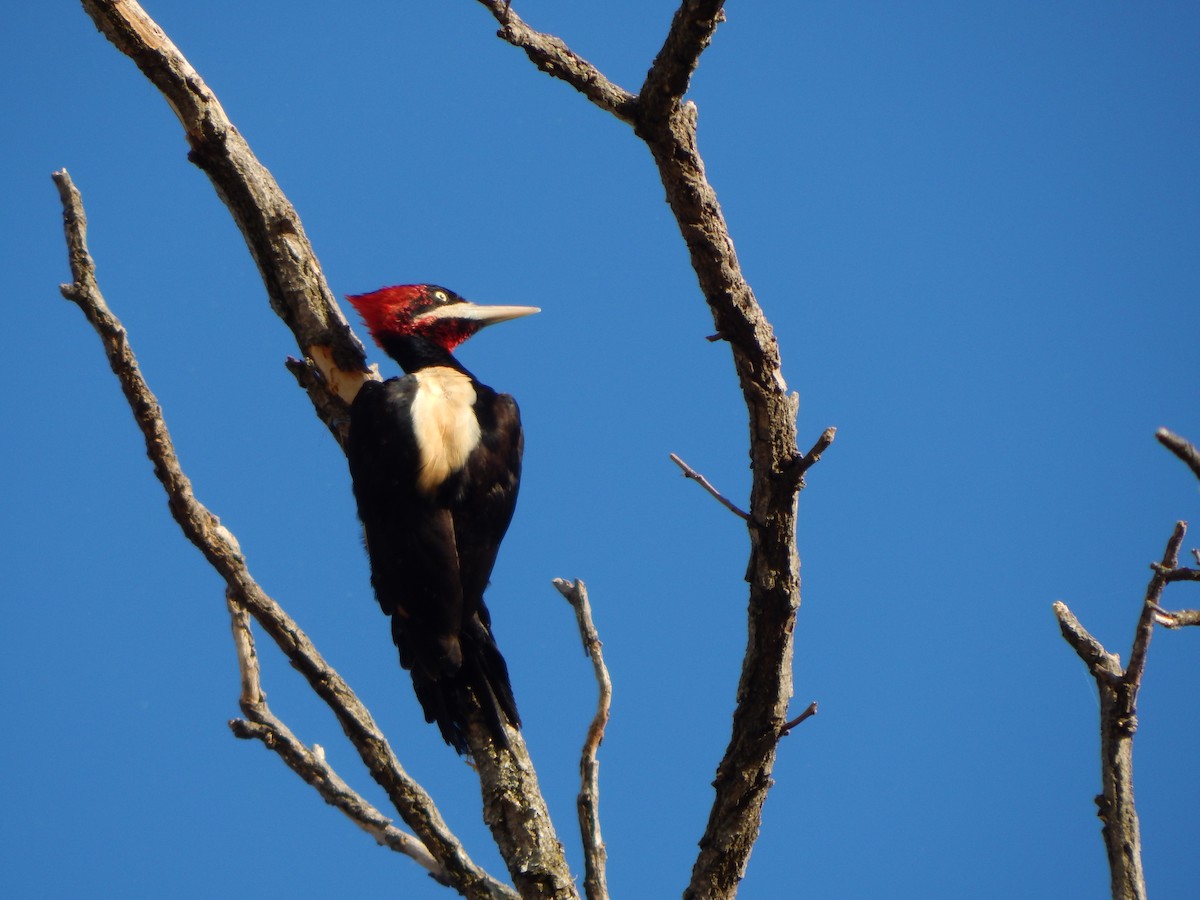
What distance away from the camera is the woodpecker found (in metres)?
3.62

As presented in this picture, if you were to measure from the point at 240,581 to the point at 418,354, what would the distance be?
1.49 m

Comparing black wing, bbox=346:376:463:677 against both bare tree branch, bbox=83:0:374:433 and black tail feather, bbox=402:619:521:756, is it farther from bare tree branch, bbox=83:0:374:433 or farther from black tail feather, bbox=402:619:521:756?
bare tree branch, bbox=83:0:374:433

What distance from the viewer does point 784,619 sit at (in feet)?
Result: 9.03

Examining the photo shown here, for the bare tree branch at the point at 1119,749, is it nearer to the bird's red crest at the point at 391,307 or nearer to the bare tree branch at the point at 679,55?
the bare tree branch at the point at 679,55

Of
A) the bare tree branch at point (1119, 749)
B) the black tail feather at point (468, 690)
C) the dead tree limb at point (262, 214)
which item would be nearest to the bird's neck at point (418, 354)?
the dead tree limb at point (262, 214)

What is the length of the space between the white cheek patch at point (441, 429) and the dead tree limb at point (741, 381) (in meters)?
1.38

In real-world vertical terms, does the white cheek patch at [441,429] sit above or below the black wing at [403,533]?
above

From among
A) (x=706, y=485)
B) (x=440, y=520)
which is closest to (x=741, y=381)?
(x=706, y=485)

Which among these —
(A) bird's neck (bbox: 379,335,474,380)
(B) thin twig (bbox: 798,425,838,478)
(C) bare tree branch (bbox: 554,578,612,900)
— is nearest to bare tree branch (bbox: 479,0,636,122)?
(B) thin twig (bbox: 798,425,838,478)

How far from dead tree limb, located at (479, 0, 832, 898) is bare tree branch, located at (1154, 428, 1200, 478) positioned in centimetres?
98

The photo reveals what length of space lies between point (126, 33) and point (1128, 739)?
343 cm

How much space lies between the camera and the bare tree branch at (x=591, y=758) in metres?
3.15

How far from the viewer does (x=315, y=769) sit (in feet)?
10.7

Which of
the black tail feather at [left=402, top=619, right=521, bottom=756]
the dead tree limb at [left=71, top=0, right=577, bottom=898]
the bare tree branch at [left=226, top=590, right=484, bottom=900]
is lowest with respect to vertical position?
the bare tree branch at [left=226, top=590, right=484, bottom=900]
